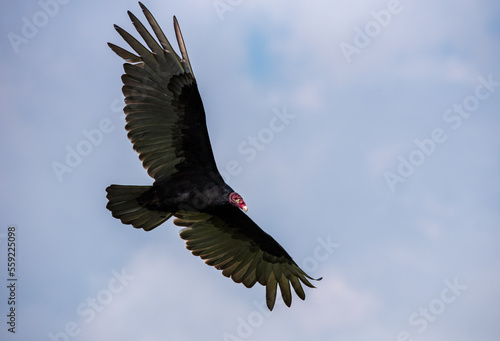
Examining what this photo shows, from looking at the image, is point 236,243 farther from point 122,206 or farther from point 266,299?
point 122,206

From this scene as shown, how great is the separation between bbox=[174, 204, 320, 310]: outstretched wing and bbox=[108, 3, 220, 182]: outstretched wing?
3.67 feet

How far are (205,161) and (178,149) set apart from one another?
0.48 metres

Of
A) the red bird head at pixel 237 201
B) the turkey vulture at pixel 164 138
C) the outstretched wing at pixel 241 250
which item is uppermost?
the turkey vulture at pixel 164 138

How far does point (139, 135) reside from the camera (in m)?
11.2

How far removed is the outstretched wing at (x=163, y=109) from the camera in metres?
11.0

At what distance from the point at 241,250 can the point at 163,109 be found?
2.96 metres

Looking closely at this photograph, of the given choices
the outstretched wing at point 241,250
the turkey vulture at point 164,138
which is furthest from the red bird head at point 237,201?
the outstretched wing at point 241,250

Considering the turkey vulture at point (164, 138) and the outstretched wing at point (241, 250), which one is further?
the outstretched wing at point (241, 250)

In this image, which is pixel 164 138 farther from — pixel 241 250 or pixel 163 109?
pixel 241 250

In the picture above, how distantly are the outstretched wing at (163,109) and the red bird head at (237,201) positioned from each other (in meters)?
0.46

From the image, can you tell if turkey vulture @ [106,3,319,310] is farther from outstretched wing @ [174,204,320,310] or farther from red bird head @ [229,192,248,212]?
outstretched wing @ [174,204,320,310]

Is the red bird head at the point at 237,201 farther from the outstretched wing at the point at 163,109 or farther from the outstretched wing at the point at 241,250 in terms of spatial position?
the outstretched wing at the point at 241,250

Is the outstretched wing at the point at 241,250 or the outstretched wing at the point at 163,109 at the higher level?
the outstretched wing at the point at 163,109

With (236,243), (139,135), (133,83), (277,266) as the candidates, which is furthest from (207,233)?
(133,83)
